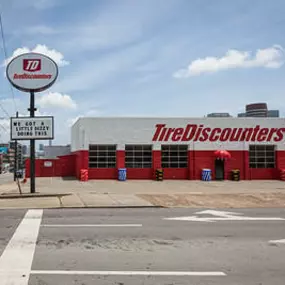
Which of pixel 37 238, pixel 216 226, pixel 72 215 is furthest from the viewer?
pixel 72 215

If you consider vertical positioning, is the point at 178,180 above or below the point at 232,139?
below

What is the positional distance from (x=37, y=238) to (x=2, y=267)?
2629 millimetres

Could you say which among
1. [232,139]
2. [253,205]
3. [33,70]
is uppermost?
[33,70]

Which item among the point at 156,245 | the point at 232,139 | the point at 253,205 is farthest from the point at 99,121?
the point at 156,245

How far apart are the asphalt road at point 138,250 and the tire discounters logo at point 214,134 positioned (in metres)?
24.6

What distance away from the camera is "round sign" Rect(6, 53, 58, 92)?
23.3 meters

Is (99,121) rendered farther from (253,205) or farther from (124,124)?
(253,205)

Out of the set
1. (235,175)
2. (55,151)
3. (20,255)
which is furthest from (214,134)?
(55,151)

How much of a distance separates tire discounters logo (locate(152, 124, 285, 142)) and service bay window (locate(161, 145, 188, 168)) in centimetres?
74

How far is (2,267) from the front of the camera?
6883 millimetres

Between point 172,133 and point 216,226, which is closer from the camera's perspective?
point 216,226

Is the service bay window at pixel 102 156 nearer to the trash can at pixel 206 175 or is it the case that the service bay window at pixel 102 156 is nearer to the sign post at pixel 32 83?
the trash can at pixel 206 175

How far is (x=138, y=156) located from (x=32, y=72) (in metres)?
16.3

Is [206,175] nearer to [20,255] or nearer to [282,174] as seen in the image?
[282,174]
